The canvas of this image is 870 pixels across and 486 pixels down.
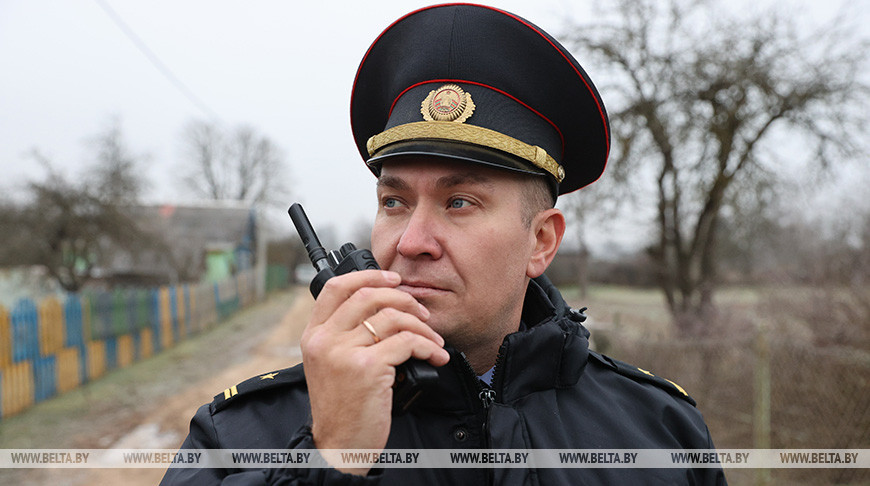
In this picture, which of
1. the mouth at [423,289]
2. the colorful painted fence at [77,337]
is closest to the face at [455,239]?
the mouth at [423,289]

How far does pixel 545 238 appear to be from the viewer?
194 cm

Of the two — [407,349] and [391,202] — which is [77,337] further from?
[407,349]

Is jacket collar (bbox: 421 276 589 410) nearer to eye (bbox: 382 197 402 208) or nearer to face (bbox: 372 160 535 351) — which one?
face (bbox: 372 160 535 351)

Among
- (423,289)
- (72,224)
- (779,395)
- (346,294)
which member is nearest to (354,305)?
(346,294)

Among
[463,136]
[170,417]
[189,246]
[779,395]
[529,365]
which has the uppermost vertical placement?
[463,136]

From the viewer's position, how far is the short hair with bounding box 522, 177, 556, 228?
5.86 ft

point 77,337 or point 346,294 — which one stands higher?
point 346,294

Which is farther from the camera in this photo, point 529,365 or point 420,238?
point 529,365

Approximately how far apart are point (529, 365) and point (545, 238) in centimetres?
45

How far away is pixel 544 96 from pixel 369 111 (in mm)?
680

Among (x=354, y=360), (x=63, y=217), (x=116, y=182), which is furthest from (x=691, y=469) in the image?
(x=116, y=182)

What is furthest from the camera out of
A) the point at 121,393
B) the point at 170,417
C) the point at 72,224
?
the point at 72,224

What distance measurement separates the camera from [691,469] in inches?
72.9

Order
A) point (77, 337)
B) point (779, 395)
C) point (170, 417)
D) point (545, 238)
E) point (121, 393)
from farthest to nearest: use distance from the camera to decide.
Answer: point (77, 337) → point (121, 393) → point (170, 417) → point (779, 395) → point (545, 238)
